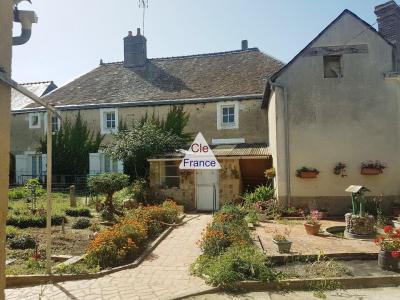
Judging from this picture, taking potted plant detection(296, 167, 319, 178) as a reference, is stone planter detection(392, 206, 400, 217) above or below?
below

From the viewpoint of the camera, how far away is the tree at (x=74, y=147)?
21.2 metres

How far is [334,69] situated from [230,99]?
249 inches

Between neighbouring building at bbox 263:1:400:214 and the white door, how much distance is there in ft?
10.7

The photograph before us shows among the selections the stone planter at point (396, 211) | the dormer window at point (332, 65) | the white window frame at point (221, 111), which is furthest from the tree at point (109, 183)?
the stone planter at point (396, 211)

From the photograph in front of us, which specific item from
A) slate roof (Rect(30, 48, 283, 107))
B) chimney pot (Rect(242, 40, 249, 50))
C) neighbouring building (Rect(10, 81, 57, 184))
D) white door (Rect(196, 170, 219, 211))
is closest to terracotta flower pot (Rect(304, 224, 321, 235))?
white door (Rect(196, 170, 219, 211))

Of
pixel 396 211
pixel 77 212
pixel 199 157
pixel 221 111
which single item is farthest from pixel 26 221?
pixel 396 211

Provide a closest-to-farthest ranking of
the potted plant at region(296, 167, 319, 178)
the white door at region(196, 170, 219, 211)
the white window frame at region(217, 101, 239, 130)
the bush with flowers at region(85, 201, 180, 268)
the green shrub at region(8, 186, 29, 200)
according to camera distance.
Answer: the bush with flowers at region(85, 201, 180, 268)
the potted plant at region(296, 167, 319, 178)
the white door at region(196, 170, 219, 211)
the green shrub at region(8, 186, 29, 200)
the white window frame at region(217, 101, 239, 130)

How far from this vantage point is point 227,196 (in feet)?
52.8

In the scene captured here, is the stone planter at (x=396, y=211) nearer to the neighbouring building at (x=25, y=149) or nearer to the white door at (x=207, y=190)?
the white door at (x=207, y=190)

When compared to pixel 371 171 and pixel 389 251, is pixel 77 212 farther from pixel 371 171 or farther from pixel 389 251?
pixel 371 171

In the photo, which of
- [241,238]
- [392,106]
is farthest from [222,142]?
[241,238]

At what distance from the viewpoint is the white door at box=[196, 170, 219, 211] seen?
16266mm

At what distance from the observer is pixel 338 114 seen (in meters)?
13.7

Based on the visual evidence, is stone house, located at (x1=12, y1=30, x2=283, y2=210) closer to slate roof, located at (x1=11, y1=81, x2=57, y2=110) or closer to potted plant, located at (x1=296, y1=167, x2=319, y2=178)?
slate roof, located at (x1=11, y1=81, x2=57, y2=110)
